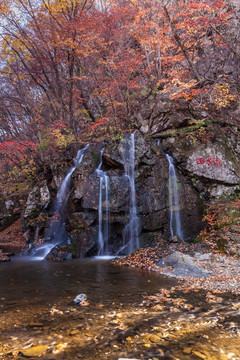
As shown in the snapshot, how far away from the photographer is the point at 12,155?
55.1 ft

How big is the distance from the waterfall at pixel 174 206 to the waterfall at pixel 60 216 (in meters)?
5.02

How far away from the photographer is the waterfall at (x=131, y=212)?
34.3ft

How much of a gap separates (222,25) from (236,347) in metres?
20.3

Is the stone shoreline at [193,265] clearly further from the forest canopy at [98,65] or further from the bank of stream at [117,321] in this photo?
the forest canopy at [98,65]

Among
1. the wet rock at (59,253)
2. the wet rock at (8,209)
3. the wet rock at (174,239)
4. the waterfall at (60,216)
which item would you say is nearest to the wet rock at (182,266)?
the wet rock at (174,239)

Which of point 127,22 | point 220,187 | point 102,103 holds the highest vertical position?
point 127,22

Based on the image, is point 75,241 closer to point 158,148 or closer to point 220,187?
point 158,148

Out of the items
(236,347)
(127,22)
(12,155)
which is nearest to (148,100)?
(127,22)

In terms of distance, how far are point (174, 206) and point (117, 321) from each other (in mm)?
7774

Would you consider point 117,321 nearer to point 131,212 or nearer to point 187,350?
point 187,350

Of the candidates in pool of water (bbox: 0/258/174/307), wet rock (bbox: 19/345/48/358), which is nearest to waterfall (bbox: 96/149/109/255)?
pool of water (bbox: 0/258/174/307)

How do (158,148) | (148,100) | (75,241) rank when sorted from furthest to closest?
(148,100) < (158,148) < (75,241)

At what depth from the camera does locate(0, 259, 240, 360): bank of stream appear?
8.91ft

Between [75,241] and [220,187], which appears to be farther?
[220,187]
